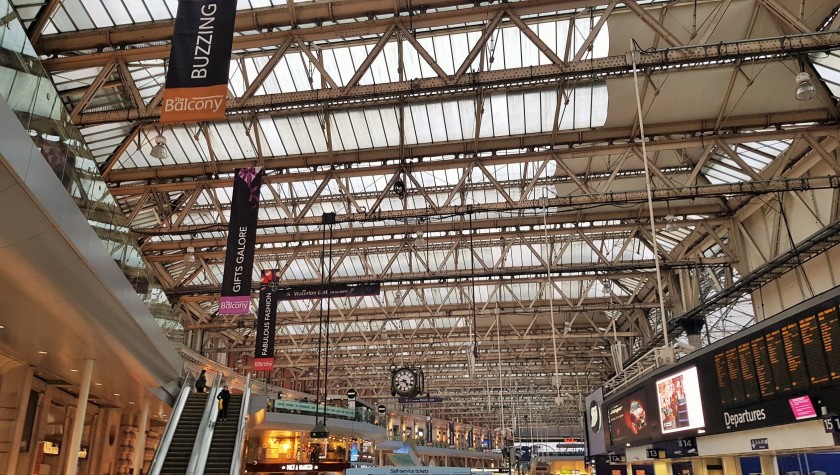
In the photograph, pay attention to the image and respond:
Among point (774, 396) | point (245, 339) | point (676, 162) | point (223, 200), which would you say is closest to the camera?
point (774, 396)

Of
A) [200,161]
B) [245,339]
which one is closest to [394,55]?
[200,161]

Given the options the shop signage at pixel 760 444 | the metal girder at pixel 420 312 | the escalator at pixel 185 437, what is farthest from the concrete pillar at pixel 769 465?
the metal girder at pixel 420 312

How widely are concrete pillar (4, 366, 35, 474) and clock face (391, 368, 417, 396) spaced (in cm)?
1221

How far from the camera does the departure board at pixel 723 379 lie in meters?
9.27

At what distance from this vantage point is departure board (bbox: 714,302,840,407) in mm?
6773

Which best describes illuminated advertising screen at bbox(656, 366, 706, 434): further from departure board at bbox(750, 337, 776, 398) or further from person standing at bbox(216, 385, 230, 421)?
person standing at bbox(216, 385, 230, 421)

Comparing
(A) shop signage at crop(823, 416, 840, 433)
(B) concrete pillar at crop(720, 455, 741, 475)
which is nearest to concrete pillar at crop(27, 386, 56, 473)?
(B) concrete pillar at crop(720, 455, 741, 475)

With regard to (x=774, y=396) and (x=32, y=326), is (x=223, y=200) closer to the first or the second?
(x=32, y=326)

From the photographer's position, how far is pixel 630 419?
15.8 m

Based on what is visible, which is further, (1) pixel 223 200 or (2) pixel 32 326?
(1) pixel 223 200

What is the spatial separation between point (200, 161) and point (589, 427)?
1839 centimetres

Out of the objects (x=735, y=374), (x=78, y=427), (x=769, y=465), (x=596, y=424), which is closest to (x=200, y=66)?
(x=78, y=427)

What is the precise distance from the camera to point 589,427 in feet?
81.4

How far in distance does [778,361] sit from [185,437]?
1284cm
